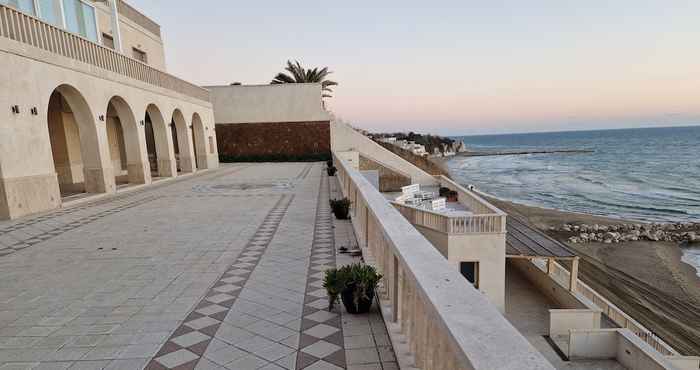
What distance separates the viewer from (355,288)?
12.2ft

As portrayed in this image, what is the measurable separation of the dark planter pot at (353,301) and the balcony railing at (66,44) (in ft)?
36.2

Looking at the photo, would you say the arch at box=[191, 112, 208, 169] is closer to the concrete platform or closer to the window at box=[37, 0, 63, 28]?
the window at box=[37, 0, 63, 28]

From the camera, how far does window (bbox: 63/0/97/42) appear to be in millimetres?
12711

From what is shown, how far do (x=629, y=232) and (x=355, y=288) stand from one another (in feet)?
75.3

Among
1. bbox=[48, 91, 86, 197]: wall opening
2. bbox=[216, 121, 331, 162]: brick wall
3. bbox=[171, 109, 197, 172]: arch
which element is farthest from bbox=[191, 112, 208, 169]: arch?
bbox=[48, 91, 86, 197]: wall opening

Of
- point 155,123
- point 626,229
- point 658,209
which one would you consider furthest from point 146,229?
point 658,209

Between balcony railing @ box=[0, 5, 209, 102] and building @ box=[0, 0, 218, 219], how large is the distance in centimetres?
3

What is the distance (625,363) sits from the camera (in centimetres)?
788

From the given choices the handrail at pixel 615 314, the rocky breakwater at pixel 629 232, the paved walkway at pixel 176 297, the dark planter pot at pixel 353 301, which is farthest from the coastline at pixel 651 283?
the dark planter pot at pixel 353 301

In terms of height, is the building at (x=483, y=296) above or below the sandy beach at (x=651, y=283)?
above

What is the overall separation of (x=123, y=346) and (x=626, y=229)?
2502 centimetres

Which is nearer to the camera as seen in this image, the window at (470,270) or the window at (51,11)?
the window at (470,270)

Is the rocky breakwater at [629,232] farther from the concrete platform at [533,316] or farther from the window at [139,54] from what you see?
the window at [139,54]

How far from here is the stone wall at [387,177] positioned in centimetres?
2598
